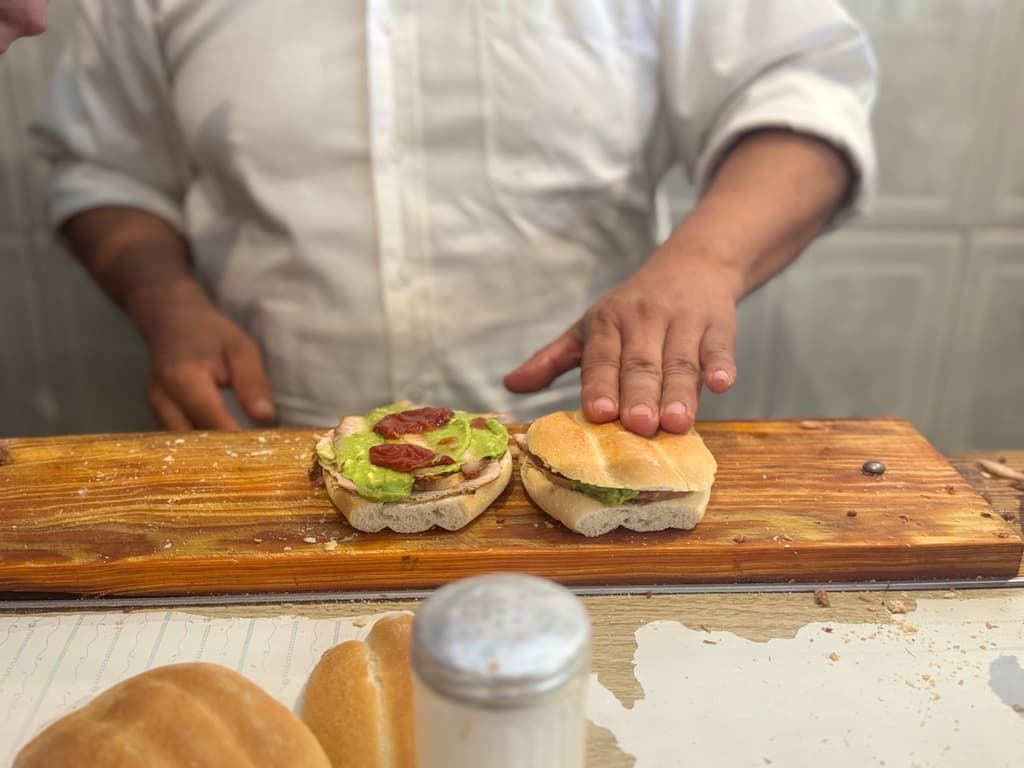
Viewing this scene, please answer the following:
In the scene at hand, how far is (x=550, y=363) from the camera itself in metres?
1.62

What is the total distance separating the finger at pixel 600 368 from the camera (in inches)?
57.0

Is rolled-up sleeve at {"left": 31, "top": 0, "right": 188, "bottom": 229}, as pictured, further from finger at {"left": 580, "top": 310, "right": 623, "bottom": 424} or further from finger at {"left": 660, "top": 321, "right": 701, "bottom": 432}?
finger at {"left": 660, "top": 321, "right": 701, "bottom": 432}

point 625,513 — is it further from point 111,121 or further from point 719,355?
point 111,121

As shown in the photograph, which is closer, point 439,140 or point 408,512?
point 408,512

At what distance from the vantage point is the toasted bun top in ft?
4.31

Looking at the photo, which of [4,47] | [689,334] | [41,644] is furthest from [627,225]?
[41,644]

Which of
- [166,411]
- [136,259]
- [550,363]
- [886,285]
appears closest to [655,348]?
[550,363]

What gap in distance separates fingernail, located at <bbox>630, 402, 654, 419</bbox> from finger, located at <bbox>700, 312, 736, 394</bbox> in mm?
128

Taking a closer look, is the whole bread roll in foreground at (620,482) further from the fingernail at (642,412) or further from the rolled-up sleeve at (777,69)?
the rolled-up sleeve at (777,69)

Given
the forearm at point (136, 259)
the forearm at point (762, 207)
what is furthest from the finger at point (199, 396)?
the forearm at point (762, 207)

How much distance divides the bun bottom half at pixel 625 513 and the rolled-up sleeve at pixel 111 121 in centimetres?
150

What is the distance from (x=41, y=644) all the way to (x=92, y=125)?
1467mm

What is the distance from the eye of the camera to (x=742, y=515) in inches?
55.1

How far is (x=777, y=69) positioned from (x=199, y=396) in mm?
1421
